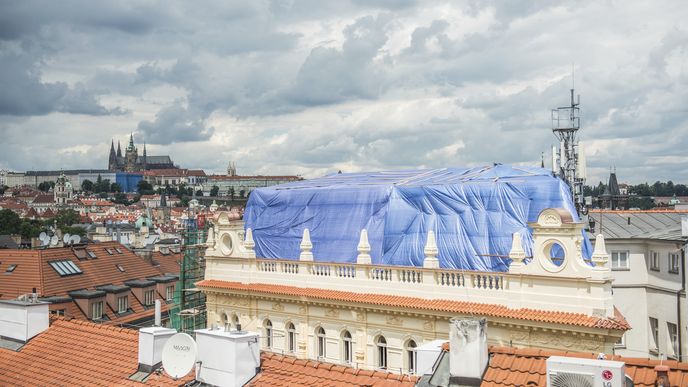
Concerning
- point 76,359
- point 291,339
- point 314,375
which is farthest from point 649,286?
point 76,359

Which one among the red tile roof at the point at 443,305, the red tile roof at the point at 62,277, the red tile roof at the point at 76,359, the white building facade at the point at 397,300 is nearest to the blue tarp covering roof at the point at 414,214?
the white building facade at the point at 397,300

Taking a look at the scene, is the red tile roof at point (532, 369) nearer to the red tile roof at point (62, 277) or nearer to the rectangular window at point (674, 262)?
the rectangular window at point (674, 262)

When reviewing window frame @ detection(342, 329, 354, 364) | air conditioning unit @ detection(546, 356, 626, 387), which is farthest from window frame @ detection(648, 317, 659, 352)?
air conditioning unit @ detection(546, 356, 626, 387)

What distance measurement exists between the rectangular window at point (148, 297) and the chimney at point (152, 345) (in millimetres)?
32975

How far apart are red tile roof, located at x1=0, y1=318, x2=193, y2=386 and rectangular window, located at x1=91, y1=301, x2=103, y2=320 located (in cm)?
2118

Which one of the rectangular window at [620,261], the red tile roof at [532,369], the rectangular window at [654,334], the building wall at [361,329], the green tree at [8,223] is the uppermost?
the green tree at [8,223]

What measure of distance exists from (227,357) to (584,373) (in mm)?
8848

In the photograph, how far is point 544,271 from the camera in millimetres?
24688

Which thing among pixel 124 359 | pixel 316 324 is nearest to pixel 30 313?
pixel 124 359

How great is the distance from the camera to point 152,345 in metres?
19.1

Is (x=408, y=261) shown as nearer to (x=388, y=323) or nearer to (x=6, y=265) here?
(x=388, y=323)

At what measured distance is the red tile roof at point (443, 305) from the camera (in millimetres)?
22891

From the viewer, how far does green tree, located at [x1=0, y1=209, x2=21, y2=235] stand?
154 m

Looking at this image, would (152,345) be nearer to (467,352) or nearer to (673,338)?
(467,352)
